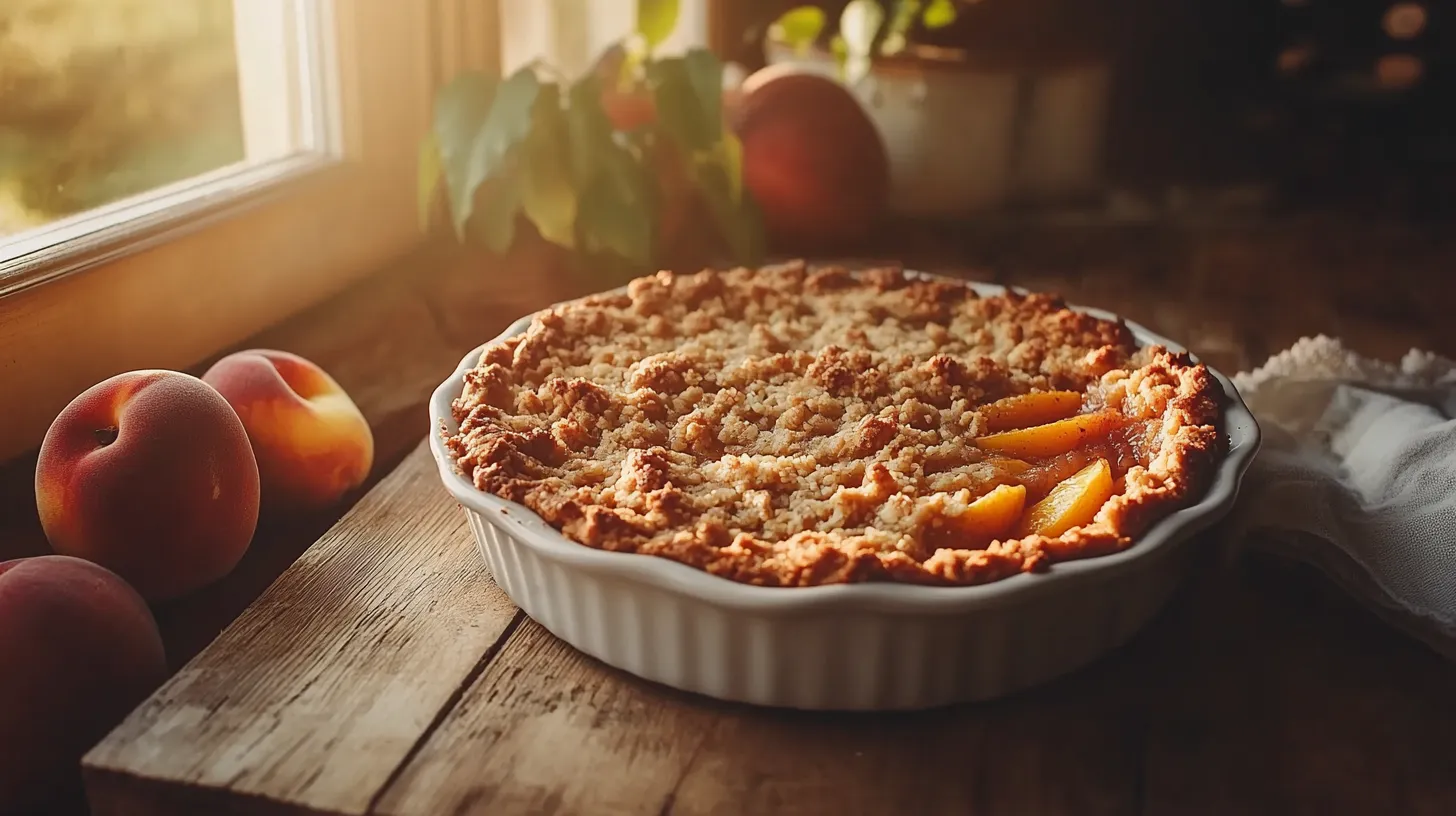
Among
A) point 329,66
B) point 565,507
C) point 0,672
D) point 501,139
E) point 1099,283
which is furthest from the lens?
point 1099,283

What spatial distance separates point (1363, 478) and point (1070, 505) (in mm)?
460

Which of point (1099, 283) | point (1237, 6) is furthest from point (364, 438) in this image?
point (1237, 6)

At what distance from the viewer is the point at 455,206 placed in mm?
1870

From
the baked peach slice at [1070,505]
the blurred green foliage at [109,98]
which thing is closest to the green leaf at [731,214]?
the blurred green foliage at [109,98]

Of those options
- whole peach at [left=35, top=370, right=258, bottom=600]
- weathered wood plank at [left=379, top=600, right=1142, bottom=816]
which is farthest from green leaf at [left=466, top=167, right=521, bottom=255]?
weathered wood plank at [left=379, top=600, right=1142, bottom=816]

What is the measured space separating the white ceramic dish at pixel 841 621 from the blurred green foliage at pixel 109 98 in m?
0.79

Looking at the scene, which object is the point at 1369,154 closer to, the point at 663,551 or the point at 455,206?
the point at 455,206

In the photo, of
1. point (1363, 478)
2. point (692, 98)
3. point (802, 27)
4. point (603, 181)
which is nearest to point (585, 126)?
point (603, 181)

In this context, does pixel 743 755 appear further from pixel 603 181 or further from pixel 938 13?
pixel 938 13

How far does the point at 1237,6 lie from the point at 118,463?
102 inches

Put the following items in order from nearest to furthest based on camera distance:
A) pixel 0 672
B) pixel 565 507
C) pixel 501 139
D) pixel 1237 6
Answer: pixel 0 672
pixel 565 507
pixel 501 139
pixel 1237 6

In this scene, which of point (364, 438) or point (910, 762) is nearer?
point (910, 762)

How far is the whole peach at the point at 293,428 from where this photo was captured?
1401 millimetres

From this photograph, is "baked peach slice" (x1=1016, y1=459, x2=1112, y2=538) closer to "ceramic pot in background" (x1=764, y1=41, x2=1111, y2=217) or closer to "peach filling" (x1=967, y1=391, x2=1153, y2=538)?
"peach filling" (x1=967, y1=391, x2=1153, y2=538)
